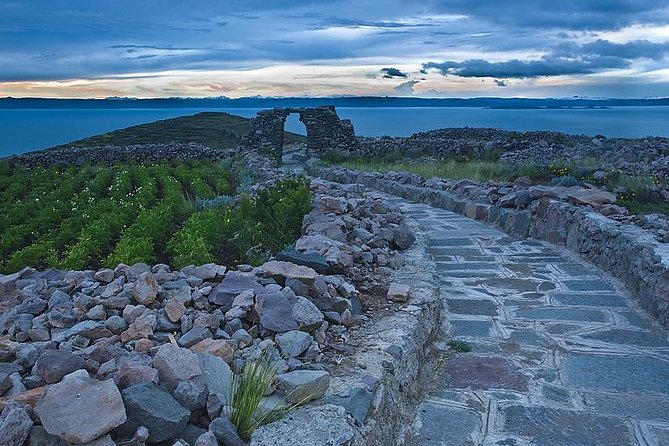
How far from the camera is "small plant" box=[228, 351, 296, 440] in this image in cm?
266

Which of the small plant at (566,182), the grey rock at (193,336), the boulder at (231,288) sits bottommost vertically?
the small plant at (566,182)

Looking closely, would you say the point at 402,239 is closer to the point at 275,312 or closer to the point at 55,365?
the point at 275,312

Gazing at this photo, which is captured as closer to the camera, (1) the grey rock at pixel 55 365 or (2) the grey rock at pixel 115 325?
(1) the grey rock at pixel 55 365

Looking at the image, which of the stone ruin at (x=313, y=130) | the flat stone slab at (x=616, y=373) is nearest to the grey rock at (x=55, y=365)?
the flat stone slab at (x=616, y=373)

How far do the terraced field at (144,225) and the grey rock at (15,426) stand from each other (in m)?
4.32

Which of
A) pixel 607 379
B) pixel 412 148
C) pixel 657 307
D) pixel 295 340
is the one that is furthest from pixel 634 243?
pixel 412 148

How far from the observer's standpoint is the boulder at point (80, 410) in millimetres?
2293

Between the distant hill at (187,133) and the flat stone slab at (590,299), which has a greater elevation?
the flat stone slab at (590,299)

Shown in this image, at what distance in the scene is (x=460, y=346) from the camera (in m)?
4.68

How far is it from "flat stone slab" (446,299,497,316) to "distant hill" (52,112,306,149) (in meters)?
42.3

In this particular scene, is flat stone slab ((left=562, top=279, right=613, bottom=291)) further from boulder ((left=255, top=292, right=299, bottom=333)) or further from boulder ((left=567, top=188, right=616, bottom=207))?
boulder ((left=255, top=292, right=299, bottom=333))

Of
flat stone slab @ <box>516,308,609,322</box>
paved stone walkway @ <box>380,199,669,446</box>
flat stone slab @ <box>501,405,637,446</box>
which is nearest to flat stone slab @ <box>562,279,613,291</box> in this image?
paved stone walkway @ <box>380,199,669,446</box>

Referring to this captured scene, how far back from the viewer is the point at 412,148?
24.1 meters

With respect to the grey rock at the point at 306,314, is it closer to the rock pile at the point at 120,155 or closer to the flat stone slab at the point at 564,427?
the flat stone slab at the point at 564,427
